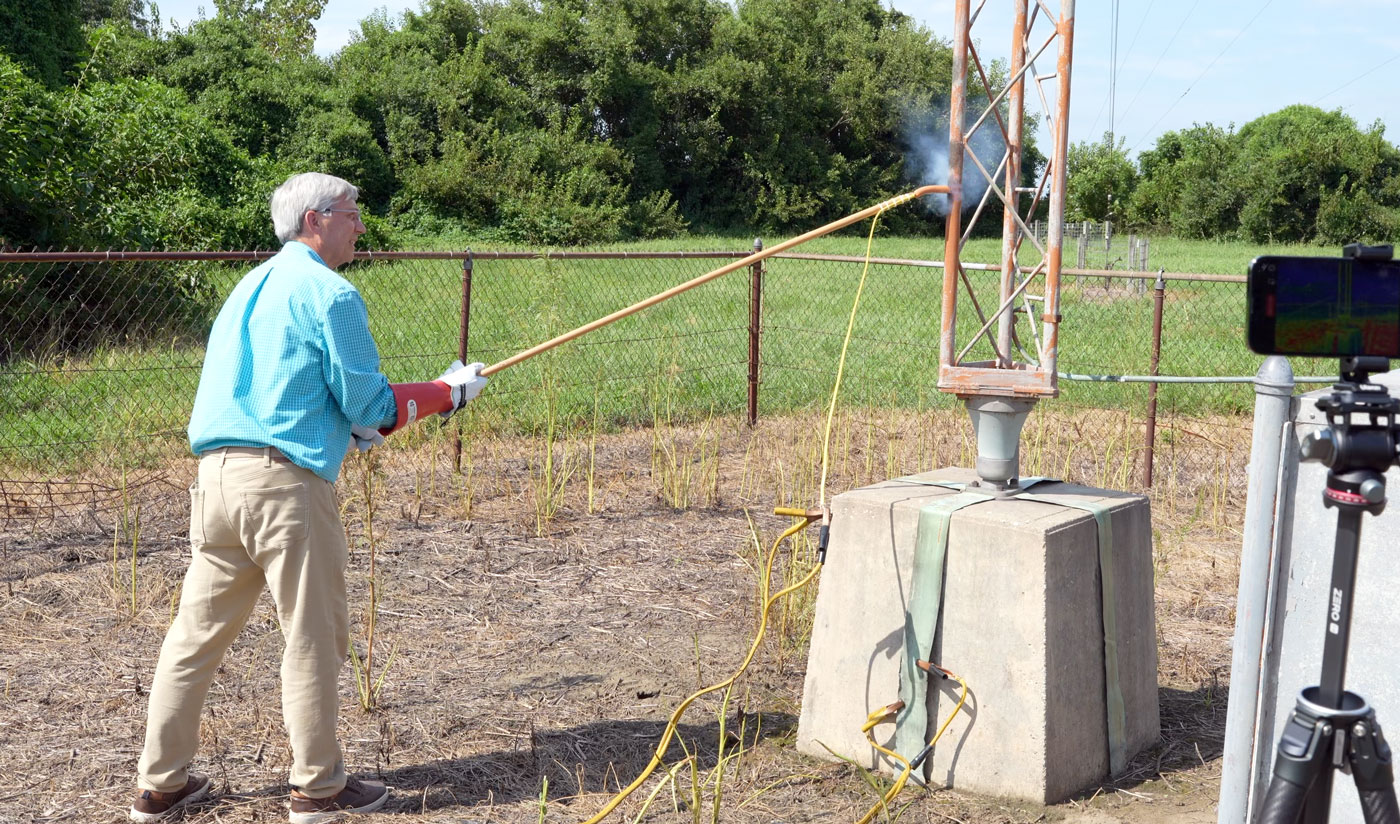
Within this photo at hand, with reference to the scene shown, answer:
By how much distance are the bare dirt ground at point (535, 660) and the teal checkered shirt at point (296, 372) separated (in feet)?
3.71

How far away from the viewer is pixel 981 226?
43219 mm

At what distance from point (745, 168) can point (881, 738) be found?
36383mm

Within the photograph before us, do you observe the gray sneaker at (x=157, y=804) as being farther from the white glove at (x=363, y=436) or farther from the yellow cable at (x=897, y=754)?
the yellow cable at (x=897, y=754)

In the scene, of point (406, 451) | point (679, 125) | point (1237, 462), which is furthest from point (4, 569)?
point (679, 125)

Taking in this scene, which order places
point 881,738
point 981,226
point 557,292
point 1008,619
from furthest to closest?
point 981,226, point 557,292, point 881,738, point 1008,619

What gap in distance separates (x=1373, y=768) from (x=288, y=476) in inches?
98.2

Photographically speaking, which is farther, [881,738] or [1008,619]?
[881,738]

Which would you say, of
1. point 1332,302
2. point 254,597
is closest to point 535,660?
point 254,597

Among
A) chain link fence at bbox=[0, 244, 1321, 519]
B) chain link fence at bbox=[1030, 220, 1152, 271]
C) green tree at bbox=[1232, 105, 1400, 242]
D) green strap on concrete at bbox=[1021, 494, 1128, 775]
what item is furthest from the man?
green tree at bbox=[1232, 105, 1400, 242]

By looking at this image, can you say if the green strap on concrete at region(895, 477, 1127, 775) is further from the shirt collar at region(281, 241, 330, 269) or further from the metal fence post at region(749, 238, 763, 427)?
the metal fence post at region(749, 238, 763, 427)

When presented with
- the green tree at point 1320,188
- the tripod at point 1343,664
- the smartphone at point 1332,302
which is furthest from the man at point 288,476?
the green tree at point 1320,188

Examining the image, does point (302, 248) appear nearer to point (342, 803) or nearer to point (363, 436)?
point (363, 436)

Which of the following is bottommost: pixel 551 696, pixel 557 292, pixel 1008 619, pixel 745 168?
pixel 551 696

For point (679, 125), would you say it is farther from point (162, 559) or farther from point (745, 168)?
point (162, 559)
